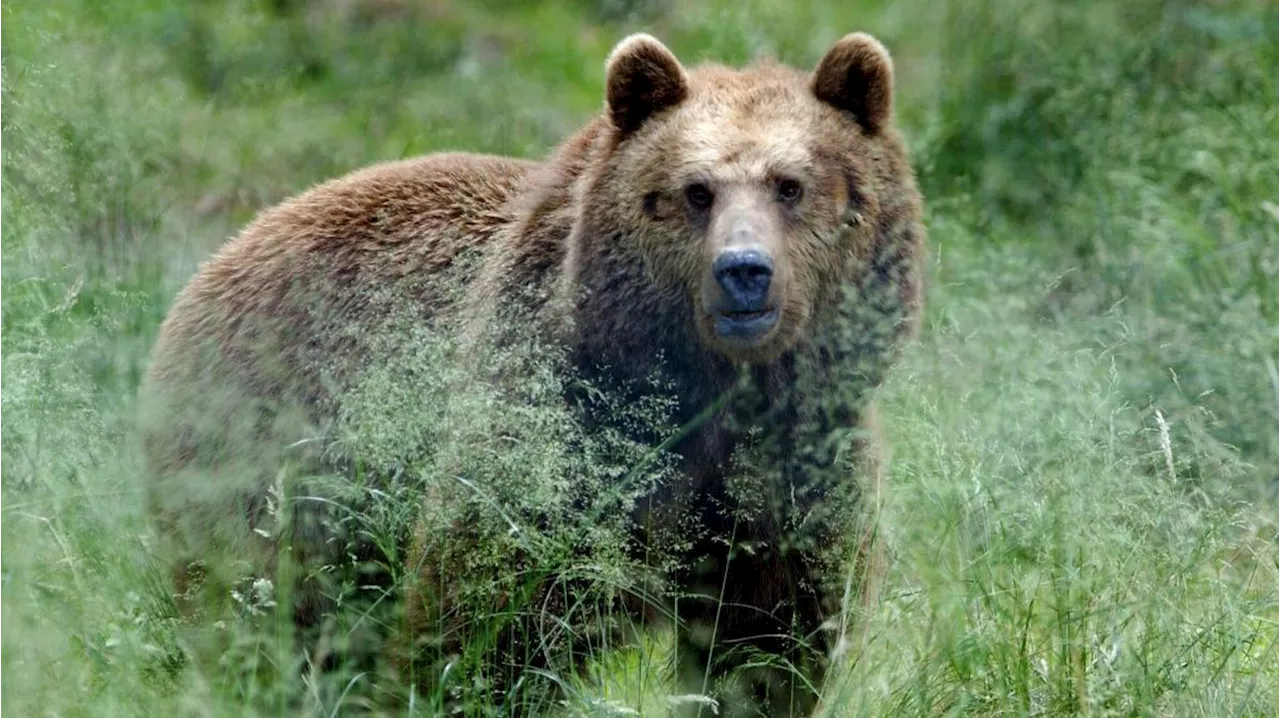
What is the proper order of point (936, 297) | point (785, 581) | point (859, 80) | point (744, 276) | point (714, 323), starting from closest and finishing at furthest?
1. point (744, 276)
2. point (714, 323)
3. point (785, 581)
4. point (859, 80)
5. point (936, 297)

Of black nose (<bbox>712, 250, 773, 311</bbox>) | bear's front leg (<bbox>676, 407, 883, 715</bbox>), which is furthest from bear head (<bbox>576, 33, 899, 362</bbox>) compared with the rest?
bear's front leg (<bbox>676, 407, 883, 715</bbox>)

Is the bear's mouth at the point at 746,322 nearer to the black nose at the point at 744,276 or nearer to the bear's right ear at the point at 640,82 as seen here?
→ the black nose at the point at 744,276

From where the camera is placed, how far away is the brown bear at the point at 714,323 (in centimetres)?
467

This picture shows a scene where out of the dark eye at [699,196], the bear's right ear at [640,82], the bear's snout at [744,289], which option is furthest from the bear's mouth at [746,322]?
the bear's right ear at [640,82]

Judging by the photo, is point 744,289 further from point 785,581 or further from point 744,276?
point 785,581

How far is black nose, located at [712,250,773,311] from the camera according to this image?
4.45 m

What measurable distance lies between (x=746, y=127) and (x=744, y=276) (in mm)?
544

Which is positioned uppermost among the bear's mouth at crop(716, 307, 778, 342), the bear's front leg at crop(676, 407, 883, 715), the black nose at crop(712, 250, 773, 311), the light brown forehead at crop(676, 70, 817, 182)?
the light brown forehead at crop(676, 70, 817, 182)

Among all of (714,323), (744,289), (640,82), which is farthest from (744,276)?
(640,82)

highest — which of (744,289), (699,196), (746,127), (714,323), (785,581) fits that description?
(746,127)

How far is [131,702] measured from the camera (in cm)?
376

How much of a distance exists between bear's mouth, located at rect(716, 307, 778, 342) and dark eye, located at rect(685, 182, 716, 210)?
0.33m

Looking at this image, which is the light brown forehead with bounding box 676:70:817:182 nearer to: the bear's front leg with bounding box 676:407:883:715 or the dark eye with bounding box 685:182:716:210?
the dark eye with bounding box 685:182:716:210

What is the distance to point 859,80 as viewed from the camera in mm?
4977
